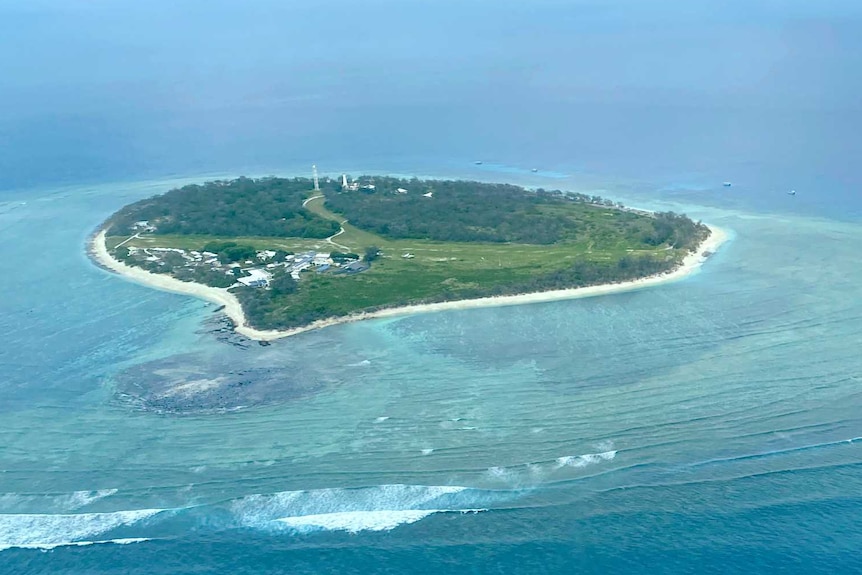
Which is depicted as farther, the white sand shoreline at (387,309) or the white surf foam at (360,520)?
the white sand shoreline at (387,309)

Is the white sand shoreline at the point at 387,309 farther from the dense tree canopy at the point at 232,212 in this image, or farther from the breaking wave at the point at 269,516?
the breaking wave at the point at 269,516

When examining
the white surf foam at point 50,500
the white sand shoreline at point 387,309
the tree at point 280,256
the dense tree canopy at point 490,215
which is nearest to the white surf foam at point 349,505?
the white surf foam at point 50,500

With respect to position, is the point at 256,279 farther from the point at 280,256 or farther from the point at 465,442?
the point at 465,442

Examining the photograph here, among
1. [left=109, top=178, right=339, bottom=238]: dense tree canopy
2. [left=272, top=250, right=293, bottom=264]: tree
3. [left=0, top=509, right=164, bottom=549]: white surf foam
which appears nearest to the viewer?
[left=0, top=509, right=164, bottom=549]: white surf foam

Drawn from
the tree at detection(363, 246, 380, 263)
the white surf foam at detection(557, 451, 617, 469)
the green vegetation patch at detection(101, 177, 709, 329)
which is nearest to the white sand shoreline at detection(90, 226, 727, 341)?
the green vegetation patch at detection(101, 177, 709, 329)

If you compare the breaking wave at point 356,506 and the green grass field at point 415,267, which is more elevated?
the green grass field at point 415,267

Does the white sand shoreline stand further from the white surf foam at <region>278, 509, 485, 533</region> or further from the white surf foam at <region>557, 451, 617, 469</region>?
the white surf foam at <region>557, 451, 617, 469</region>
